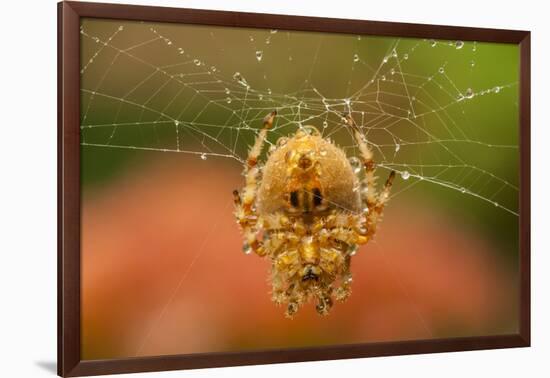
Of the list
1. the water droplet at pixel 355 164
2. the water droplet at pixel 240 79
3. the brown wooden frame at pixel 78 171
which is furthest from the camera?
the water droplet at pixel 355 164

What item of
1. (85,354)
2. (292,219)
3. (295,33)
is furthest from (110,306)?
(295,33)

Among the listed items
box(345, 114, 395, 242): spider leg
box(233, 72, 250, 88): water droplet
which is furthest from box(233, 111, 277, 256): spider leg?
box(345, 114, 395, 242): spider leg

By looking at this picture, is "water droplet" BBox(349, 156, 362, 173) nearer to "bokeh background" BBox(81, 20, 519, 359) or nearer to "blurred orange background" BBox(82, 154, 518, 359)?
"bokeh background" BBox(81, 20, 519, 359)

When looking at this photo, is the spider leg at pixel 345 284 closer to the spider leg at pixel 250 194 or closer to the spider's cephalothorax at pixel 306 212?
the spider's cephalothorax at pixel 306 212

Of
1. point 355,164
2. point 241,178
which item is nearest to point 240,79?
point 241,178

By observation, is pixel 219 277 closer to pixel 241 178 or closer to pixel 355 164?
pixel 241 178

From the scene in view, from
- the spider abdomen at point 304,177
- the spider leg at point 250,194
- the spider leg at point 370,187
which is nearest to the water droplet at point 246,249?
the spider leg at point 250,194
